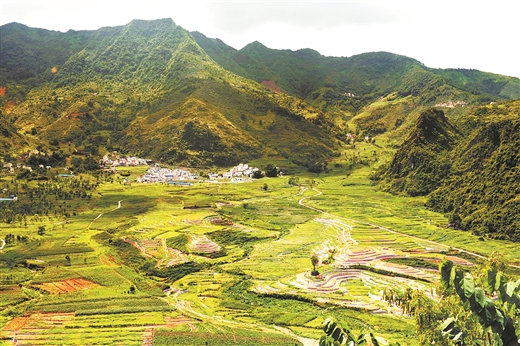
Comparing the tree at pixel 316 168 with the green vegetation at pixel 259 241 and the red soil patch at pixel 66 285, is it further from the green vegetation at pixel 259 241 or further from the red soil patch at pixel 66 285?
the red soil patch at pixel 66 285

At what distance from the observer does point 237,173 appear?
475 ft

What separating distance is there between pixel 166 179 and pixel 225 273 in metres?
80.4

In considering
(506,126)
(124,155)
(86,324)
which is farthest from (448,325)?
(124,155)

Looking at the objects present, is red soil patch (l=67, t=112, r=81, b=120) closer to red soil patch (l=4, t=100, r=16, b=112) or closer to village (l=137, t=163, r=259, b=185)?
red soil patch (l=4, t=100, r=16, b=112)

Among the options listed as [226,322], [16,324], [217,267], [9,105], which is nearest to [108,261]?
[217,267]

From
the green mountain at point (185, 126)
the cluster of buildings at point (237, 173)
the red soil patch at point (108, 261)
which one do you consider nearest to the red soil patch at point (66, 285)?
the red soil patch at point (108, 261)

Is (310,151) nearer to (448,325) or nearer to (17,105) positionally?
(17,105)

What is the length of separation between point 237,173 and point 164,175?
2686 cm

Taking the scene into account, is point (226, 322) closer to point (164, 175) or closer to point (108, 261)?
point (108, 261)

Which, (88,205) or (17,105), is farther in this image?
(17,105)

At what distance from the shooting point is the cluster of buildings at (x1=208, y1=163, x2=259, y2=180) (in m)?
142

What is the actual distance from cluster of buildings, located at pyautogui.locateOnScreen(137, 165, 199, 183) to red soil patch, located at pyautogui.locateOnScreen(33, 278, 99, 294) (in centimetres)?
7618

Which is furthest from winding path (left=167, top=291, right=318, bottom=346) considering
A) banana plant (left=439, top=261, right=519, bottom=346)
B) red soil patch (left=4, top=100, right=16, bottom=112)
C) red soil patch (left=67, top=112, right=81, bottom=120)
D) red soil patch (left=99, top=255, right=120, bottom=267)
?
red soil patch (left=4, top=100, right=16, bottom=112)

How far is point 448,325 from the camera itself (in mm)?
9062
